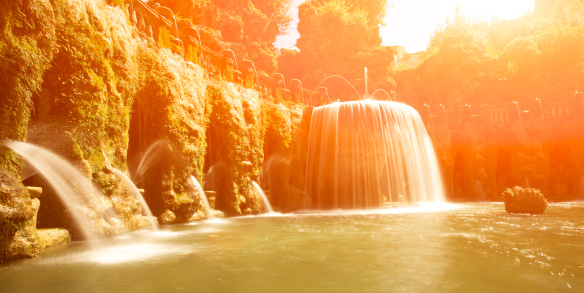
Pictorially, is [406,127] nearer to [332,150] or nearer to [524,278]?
[332,150]

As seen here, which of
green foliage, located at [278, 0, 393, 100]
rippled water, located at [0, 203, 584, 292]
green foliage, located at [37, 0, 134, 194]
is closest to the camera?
rippled water, located at [0, 203, 584, 292]

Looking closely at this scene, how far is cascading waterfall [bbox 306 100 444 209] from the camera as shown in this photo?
18922mm

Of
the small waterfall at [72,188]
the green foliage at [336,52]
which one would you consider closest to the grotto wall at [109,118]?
the small waterfall at [72,188]

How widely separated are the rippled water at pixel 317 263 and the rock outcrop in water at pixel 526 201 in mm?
4221

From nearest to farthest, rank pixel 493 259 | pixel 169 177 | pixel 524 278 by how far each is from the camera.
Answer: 1. pixel 524 278
2. pixel 493 259
3. pixel 169 177

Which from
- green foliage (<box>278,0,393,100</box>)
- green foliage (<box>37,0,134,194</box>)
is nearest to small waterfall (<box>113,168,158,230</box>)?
green foliage (<box>37,0,134,194</box>)

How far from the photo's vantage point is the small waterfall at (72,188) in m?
7.07

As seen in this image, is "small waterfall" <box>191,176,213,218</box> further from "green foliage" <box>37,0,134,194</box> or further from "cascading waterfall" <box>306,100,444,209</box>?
"cascading waterfall" <box>306,100,444,209</box>

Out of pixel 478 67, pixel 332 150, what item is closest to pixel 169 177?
pixel 332 150

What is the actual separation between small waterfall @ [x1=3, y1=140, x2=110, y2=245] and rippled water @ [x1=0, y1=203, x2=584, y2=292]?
0.47 m

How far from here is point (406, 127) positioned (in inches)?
768

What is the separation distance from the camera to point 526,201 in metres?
12.5

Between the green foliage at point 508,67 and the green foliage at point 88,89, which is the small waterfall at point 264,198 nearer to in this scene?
the green foliage at point 88,89

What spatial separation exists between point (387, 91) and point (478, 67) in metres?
8.00
